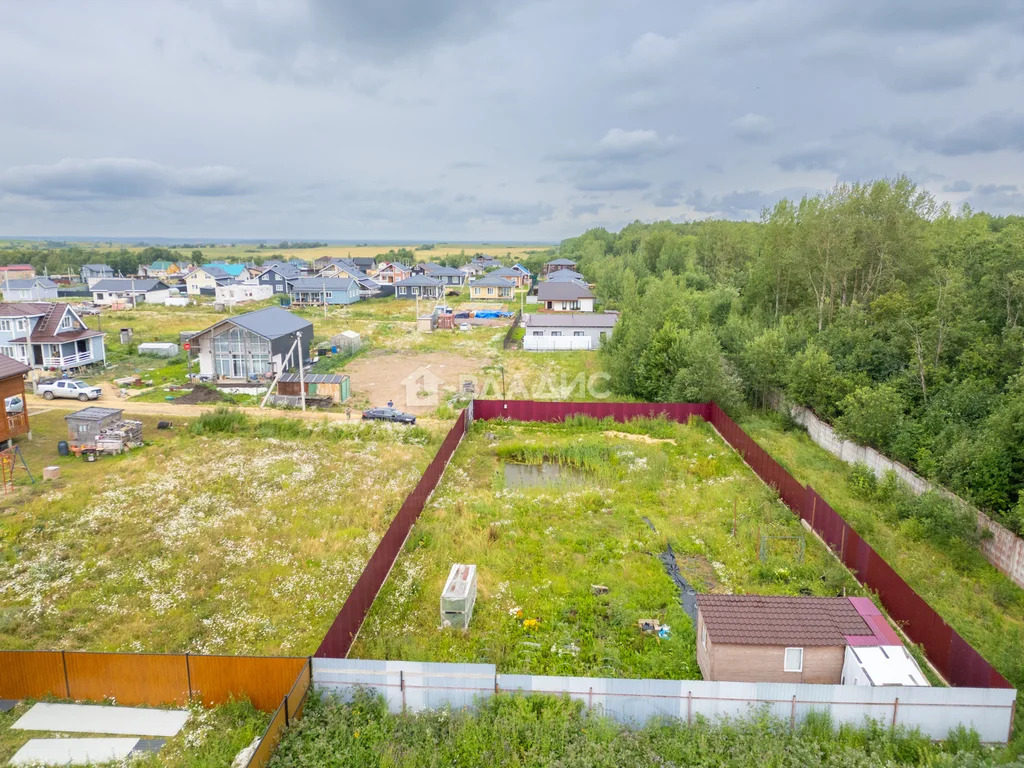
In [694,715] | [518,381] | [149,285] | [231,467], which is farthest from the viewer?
[149,285]

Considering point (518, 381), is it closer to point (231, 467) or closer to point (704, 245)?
point (231, 467)

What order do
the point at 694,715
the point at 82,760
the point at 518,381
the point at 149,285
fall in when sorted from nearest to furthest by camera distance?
the point at 82,760, the point at 694,715, the point at 518,381, the point at 149,285

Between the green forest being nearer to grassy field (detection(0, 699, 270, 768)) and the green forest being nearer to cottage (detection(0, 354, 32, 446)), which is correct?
grassy field (detection(0, 699, 270, 768))

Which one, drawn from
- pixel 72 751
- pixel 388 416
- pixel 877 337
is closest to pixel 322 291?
pixel 388 416

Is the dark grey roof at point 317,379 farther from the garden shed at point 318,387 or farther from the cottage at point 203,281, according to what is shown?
the cottage at point 203,281

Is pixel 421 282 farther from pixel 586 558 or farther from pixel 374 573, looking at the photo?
pixel 374 573

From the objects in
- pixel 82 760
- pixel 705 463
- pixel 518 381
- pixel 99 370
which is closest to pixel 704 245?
pixel 518 381
